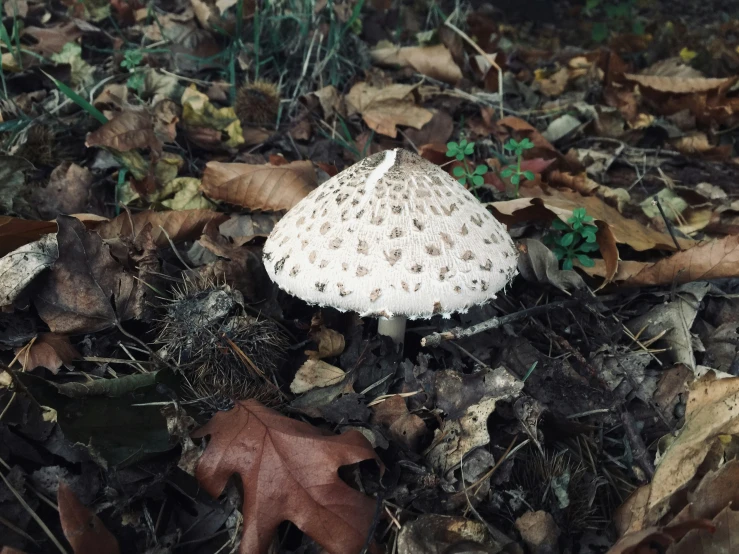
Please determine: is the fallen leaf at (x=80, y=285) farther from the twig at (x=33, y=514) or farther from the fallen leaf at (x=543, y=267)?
the fallen leaf at (x=543, y=267)

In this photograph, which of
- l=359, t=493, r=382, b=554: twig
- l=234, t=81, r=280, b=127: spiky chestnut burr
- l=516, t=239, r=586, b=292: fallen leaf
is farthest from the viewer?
l=234, t=81, r=280, b=127: spiky chestnut burr

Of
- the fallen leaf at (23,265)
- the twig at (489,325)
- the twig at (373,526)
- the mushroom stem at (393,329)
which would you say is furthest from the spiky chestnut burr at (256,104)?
the twig at (373,526)

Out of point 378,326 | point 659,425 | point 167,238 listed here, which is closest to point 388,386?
point 378,326

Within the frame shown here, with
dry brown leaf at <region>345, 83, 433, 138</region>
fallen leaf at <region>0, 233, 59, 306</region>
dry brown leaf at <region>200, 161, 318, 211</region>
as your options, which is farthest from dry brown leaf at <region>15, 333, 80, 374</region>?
dry brown leaf at <region>345, 83, 433, 138</region>

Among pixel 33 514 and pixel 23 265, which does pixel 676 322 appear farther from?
pixel 23 265

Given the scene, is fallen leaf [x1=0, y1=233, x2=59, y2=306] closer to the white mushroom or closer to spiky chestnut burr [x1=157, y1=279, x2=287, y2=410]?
spiky chestnut burr [x1=157, y1=279, x2=287, y2=410]

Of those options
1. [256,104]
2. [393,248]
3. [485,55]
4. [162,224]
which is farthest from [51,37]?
[393,248]
